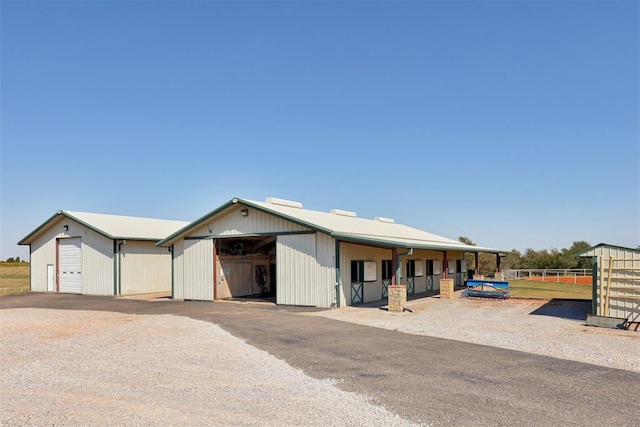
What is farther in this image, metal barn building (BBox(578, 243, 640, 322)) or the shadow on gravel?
the shadow on gravel

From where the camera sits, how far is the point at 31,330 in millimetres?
14508

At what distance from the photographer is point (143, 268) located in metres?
30.9

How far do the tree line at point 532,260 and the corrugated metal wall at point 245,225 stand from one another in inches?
1389

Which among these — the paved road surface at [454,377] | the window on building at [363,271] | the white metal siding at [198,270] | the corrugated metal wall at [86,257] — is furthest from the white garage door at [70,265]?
the paved road surface at [454,377]

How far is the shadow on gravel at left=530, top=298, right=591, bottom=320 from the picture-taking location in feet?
57.4

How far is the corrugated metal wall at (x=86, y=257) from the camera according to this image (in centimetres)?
2956

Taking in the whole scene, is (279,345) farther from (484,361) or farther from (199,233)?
(199,233)

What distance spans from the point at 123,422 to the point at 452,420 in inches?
163

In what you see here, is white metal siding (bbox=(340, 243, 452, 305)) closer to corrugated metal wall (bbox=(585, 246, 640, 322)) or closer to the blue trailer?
the blue trailer

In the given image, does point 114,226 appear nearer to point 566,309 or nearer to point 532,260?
point 566,309

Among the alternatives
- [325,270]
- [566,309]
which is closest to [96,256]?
[325,270]

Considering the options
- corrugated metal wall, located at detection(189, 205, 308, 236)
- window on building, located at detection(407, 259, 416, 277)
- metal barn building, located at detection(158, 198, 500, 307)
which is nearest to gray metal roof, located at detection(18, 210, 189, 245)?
metal barn building, located at detection(158, 198, 500, 307)

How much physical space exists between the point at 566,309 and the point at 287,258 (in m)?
11.3

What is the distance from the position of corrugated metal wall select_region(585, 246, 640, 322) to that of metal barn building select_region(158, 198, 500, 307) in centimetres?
679
